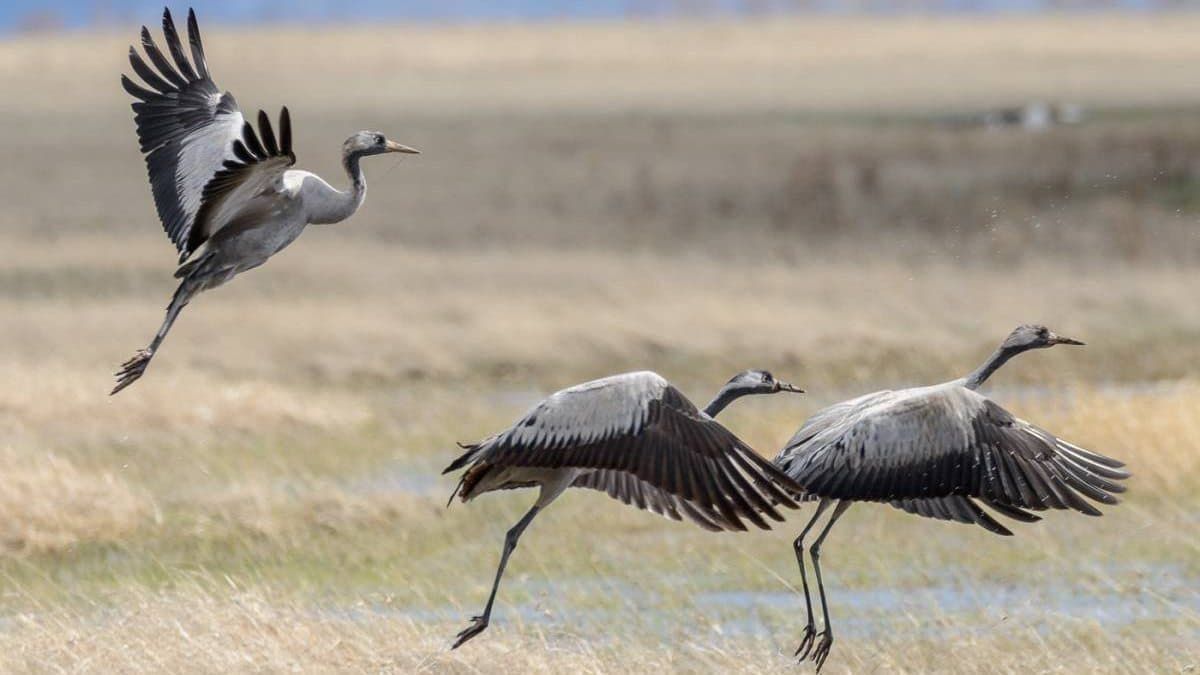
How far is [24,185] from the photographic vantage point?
40.8m

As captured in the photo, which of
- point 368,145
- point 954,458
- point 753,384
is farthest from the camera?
point 368,145

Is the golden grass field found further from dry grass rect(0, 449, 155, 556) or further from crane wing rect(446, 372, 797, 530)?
crane wing rect(446, 372, 797, 530)

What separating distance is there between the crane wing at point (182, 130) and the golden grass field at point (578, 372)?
6.16ft

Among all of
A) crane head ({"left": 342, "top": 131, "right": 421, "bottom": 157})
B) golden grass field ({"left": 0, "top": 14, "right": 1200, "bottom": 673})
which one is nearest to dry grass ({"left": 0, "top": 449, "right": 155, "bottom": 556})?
golden grass field ({"left": 0, "top": 14, "right": 1200, "bottom": 673})

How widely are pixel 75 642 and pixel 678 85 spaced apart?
206ft

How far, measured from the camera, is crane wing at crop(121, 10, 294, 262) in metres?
9.97

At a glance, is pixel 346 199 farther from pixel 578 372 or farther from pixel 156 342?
pixel 578 372

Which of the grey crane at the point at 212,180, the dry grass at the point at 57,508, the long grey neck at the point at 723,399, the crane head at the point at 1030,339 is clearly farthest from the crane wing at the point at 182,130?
the crane head at the point at 1030,339

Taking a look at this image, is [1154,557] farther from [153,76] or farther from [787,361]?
[787,361]

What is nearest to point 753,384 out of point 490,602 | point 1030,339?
point 1030,339

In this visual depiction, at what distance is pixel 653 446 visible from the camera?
8.37 metres

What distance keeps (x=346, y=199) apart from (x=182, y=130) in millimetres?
1147

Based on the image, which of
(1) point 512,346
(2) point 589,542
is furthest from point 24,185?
(2) point 589,542

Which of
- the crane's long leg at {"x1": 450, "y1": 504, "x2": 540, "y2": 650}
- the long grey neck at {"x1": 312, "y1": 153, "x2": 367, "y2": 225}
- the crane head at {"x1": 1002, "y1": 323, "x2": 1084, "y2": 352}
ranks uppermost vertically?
the long grey neck at {"x1": 312, "y1": 153, "x2": 367, "y2": 225}
